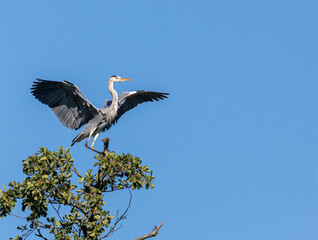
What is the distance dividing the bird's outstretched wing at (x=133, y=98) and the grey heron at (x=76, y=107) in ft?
0.18

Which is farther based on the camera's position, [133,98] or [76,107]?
[133,98]

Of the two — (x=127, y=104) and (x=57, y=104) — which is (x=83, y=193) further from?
(x=127, y=104)

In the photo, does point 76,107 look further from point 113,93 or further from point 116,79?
point 116,79

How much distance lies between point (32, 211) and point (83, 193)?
1.06 metres

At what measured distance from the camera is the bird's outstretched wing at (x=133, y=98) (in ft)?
51.3

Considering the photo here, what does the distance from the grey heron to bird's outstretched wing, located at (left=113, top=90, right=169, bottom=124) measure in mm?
56

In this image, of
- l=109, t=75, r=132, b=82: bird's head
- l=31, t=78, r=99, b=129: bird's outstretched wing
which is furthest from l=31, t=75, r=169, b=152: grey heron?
l=109, t=75, r=132, b=82: bird's head

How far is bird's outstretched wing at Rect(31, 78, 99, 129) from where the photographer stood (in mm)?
13781

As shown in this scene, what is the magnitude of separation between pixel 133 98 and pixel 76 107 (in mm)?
2276

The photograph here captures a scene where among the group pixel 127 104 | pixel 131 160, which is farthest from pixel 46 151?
pixel 127 104

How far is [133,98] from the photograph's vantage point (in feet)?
52.8

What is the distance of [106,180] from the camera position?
10.5 m

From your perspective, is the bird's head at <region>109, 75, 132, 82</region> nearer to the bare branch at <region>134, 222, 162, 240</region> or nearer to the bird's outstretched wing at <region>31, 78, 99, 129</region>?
the bird's outstretched wing at <region>31, 78, 99, 129</region>

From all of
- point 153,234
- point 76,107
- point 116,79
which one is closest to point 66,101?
point 76,107
